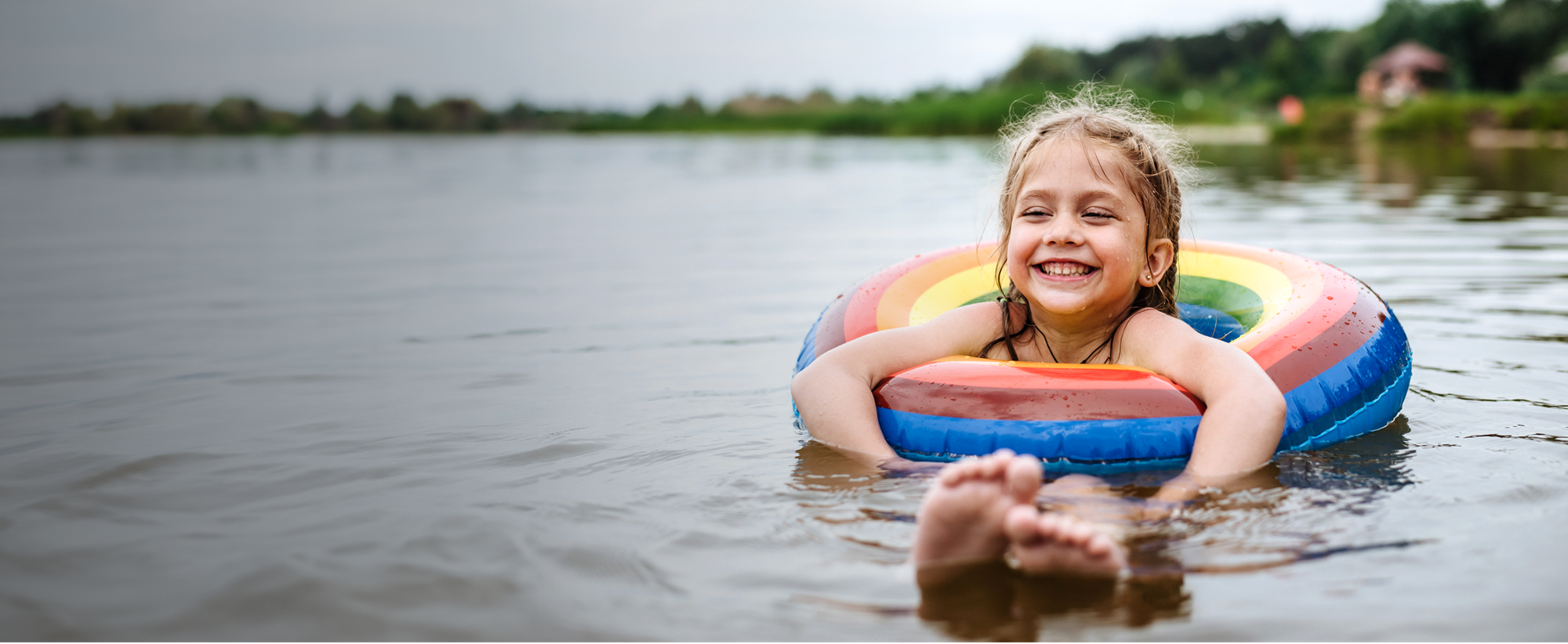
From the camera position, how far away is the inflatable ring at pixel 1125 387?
108 inches

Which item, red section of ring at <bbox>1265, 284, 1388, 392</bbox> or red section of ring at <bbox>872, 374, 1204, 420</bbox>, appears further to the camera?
red section of ring at <bbox>1265, 284, 1388, 392</bbox>

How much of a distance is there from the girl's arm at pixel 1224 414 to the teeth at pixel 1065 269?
0.95ft

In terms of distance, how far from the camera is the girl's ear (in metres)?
3.04

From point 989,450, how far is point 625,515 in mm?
900

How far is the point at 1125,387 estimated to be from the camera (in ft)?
9.05

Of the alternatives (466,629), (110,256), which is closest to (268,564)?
(466,629)

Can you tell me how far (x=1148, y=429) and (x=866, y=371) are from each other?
0.72 meters

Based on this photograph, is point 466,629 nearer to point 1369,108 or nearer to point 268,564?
point 268,564

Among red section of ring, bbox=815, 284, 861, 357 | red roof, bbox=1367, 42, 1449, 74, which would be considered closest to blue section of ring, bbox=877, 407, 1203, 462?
red section of ring, bbox=815, 284, 861, 357

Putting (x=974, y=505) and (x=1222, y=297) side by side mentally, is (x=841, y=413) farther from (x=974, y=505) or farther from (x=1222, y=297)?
(x=1222, y=297)

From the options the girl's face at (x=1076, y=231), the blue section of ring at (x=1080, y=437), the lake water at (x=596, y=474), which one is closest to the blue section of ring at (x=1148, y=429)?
the blue section of ring at (x=1080, y=437)

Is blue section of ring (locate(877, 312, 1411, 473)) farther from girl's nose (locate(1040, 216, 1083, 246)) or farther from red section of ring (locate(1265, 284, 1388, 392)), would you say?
girl's nose (locate(1040, 216, 1083, 246))

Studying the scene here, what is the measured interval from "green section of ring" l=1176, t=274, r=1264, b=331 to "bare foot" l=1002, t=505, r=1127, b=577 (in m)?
1.87

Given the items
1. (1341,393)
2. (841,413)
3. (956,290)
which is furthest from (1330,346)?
(841,413)
